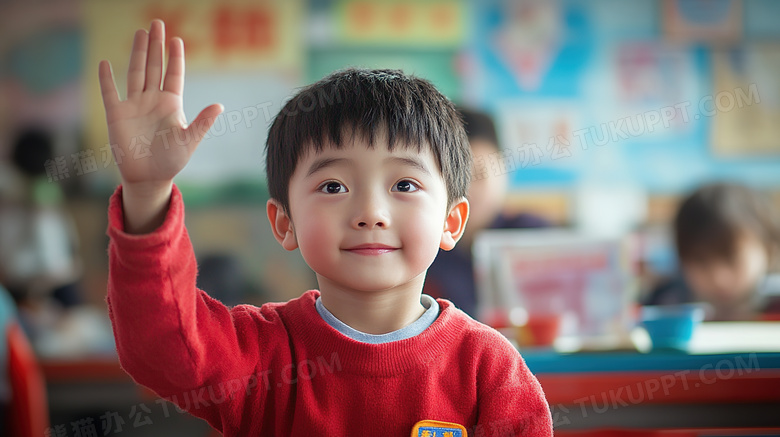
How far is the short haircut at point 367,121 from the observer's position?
2.77ft

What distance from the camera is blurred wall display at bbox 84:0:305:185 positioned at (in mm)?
4465

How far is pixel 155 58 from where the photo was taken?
792 mm

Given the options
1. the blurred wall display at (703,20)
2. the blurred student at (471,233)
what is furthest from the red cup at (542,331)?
the blurred wall display at (703,20)

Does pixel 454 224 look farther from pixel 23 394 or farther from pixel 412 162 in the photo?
pixel 23 394

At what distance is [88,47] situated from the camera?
4465 mm

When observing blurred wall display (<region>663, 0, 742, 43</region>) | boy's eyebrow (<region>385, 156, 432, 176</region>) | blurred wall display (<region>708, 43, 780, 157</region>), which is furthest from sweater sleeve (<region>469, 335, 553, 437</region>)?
blurred wall display (<region>663, 0, 742, 43</region>)

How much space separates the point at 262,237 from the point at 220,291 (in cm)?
Result: 87

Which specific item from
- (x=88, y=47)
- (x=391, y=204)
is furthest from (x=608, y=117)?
(x=391, y=204)

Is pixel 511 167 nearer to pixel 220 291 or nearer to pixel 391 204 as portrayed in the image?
pixel 220 291

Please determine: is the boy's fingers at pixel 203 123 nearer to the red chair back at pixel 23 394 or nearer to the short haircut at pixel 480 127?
the short haircut at pixel 480 127

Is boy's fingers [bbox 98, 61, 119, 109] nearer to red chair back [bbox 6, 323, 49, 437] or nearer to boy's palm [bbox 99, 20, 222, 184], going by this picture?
boy's palm [bbox 99, 20, 222, 184]

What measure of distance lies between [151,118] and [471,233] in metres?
1.66

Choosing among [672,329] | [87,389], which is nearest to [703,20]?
[672,329]

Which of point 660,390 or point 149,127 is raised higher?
point 149,127
